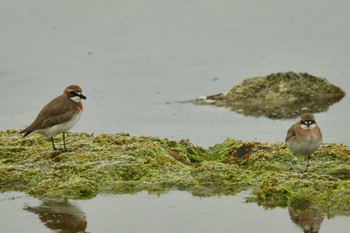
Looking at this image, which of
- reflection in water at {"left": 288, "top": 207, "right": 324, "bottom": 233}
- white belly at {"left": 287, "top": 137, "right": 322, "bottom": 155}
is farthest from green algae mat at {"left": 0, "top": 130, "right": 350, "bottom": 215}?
white belly at {"left": 287, "top": 137, "right": 322, "bottom": 155}

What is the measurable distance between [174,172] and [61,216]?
312cm

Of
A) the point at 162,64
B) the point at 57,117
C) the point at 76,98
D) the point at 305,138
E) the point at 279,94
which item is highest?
the point at 162,64

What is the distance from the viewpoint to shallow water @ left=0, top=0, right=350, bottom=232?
17.3 metres

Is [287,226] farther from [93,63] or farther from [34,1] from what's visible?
[34,1]

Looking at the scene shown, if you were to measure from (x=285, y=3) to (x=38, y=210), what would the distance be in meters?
26.4

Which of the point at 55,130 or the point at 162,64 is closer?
the point at 55,130

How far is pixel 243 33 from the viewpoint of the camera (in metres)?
37.1

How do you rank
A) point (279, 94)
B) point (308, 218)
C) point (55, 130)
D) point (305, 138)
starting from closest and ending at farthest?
point (308, 218) → point (305, 138) → point (55, 130) → point (279, 94)

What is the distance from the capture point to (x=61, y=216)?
1641cm

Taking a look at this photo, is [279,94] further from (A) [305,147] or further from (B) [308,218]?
(B) [308,218]

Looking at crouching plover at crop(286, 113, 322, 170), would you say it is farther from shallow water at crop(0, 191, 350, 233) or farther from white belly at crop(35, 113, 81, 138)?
white belly at crop(35, 113, 81, 138)

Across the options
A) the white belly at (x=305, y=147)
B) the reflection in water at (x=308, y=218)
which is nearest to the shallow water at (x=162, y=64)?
the reflection in water at (x=308, y=218)

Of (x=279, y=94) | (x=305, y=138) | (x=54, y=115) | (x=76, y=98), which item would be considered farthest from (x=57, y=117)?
(x=279, y=94)

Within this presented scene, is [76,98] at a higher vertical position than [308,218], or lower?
higher
